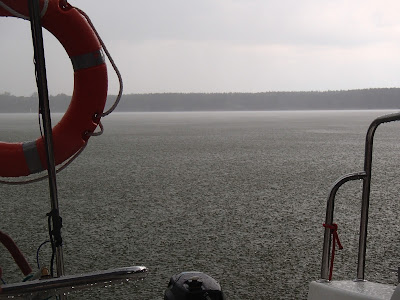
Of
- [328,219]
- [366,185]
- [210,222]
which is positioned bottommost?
[210,222]

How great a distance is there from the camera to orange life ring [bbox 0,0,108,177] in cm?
297

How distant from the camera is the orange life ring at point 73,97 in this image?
117 inches

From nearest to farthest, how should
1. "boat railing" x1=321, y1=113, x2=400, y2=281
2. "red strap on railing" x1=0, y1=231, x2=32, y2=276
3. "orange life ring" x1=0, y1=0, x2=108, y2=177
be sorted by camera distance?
"boat railing" x1=321, y1=113, x2=400, y2=281
"red strap on railing" x1=0, y1=231, x2=32, y2=276
"orange life ring" x1=0, y1=0, x2=108, y2=177

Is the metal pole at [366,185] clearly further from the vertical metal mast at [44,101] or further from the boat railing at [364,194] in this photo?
the vertical metal mast at [44,101]

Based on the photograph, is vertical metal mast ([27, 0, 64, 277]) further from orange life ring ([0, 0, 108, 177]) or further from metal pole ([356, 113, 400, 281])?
metal pole ([356, 113, 400, 281])

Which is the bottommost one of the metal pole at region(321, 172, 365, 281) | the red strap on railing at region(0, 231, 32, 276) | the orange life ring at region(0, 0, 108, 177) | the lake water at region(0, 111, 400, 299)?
Answer: the lake water at region(0, 111, 400, 299)

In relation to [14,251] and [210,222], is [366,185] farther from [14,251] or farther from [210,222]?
[210,222]

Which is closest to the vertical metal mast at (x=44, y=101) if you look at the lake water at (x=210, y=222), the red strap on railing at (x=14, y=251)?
the red strap on railing at (x=14, y=251)

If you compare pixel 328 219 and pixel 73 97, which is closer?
pixel 328 219

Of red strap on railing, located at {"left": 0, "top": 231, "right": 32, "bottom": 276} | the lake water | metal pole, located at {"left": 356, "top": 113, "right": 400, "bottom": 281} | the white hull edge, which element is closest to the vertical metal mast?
red strap on railing, located at {"left": 0, "top": 231, "right": 32, "bottom": 276}

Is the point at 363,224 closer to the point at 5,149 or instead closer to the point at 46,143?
the point at 46,143

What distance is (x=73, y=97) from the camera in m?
3.19

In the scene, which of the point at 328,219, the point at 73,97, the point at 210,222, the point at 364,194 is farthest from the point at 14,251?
the point at 210,222

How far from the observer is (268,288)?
280 cm
